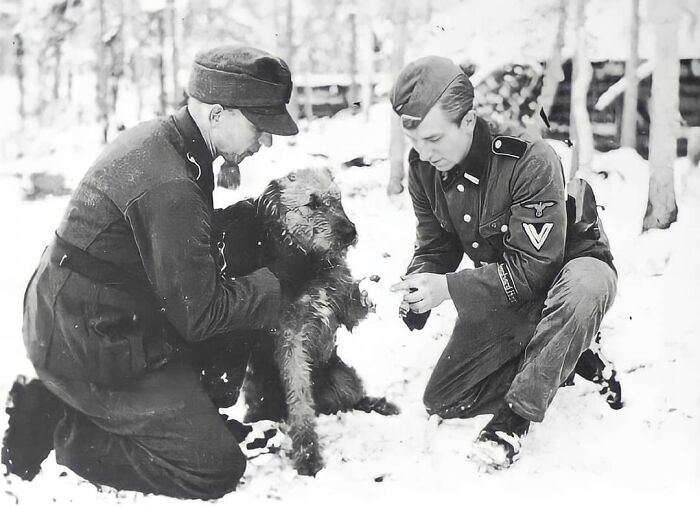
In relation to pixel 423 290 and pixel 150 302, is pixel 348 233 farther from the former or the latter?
pixel 150 302

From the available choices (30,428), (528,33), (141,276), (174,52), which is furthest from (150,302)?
(528,33)

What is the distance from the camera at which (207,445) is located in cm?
188

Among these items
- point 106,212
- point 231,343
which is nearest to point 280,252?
point 231,343

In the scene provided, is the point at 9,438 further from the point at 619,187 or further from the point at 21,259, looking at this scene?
the point at 619,187

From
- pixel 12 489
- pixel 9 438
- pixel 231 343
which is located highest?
pixel 231 343

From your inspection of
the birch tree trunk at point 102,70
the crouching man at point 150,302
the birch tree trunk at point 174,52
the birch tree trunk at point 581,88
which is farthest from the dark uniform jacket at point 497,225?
the birch tree trunk at point 102,70

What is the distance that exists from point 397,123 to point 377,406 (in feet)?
2.87

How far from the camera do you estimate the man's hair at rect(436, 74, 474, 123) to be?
190 cm

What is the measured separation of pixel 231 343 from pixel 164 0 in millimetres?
1108

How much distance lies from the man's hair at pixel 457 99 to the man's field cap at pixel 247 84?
0.44m

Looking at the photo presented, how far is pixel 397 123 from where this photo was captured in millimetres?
1999

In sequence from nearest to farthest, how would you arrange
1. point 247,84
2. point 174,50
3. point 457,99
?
point 247,84 → point 457,99 → point 174,50

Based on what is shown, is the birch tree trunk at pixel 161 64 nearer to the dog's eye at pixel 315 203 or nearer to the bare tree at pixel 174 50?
the bare tree at pixel 174 50

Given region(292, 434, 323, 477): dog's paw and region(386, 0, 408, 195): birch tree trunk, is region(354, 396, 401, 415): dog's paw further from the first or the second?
region(386, 0, 408, 195): birch tree trunk
